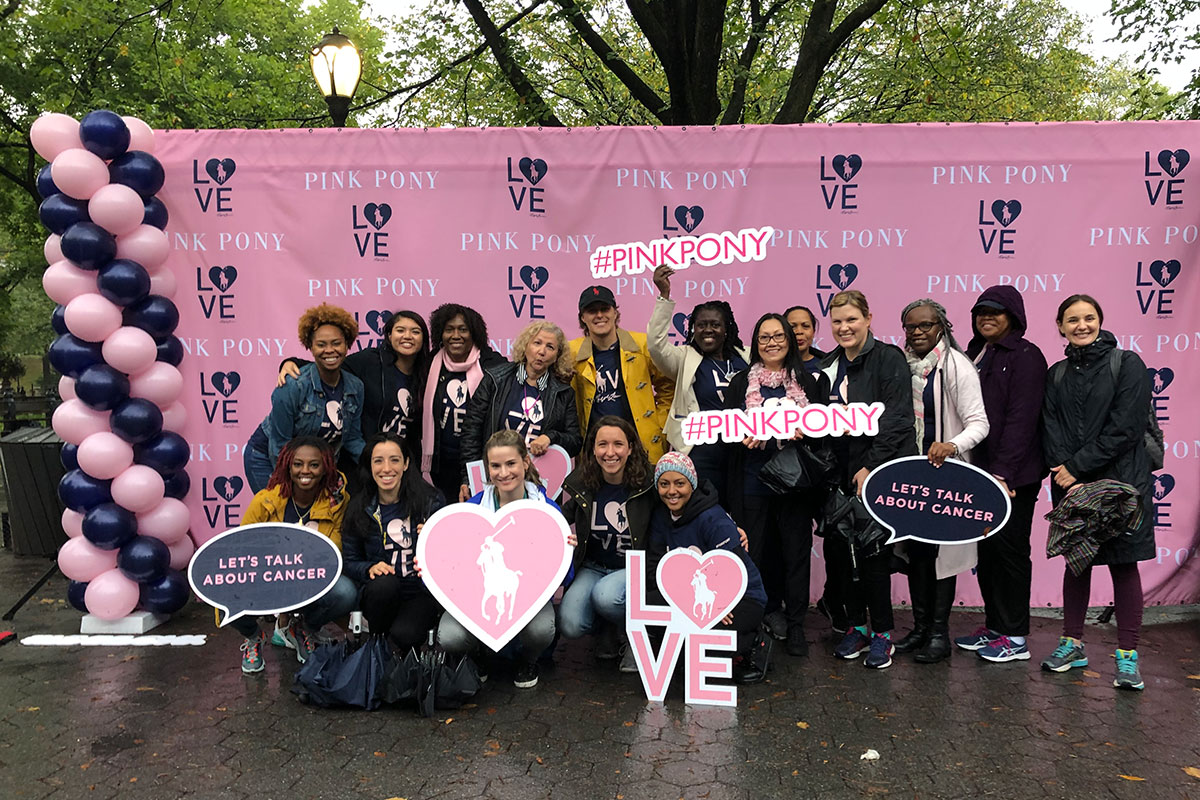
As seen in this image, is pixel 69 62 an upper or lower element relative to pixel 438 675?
upper

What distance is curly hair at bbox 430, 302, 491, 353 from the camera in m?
4.74

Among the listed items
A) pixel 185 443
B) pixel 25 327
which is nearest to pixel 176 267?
pixel 185 443

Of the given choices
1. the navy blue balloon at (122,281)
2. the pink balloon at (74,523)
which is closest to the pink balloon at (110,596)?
the pink balloon at (74,523)

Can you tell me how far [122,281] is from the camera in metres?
4.86

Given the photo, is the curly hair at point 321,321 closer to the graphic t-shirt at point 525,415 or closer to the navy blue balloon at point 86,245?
the graphic t-shirt at point 525,415

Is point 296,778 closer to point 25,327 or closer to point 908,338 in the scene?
point 908,338

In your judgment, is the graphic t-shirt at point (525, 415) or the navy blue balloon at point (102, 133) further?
the navy blue balloon at point (102, 133)

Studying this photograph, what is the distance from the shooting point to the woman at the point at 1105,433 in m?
4.06

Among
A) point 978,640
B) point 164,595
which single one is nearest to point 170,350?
point 164,595

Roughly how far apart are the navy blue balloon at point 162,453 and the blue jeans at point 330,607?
1293 millimetres

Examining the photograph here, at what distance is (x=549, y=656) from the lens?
14.6 feet

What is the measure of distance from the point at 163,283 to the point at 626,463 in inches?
122

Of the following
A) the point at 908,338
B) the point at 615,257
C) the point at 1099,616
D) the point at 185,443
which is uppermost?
the point at 615,257

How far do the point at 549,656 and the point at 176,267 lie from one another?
11.4 ft
